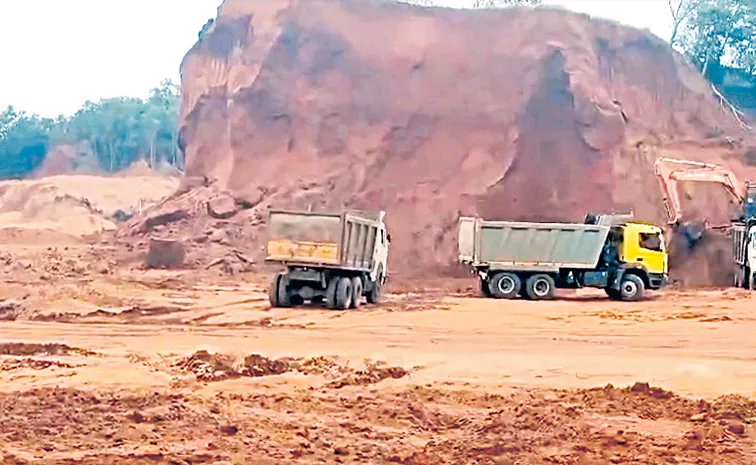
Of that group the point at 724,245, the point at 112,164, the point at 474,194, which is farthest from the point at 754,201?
the point at 112,164

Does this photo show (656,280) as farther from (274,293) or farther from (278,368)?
(278,368)

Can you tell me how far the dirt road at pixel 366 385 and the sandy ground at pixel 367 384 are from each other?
31 mm

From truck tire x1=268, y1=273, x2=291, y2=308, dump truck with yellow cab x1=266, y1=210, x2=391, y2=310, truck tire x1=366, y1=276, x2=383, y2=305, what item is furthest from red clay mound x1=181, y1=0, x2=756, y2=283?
truck tire x1=268, y1=273, x2=291, y2=308

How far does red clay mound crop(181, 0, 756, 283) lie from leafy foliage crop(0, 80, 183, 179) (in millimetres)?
41014

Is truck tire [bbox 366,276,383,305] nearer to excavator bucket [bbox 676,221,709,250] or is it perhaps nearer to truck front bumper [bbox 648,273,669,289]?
truck front bumper [bbox 648,273,669,289]

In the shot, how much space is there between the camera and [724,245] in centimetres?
3475

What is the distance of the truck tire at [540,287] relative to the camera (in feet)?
90.1

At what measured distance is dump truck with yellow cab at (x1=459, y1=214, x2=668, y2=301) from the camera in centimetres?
2734

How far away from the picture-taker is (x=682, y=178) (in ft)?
111

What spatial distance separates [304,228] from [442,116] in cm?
1842

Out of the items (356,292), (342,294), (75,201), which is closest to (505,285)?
(356,292)

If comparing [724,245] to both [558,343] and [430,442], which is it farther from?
[430,442]

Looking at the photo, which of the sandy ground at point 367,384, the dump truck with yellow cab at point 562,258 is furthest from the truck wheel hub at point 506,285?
the sandy ground at point 367,384

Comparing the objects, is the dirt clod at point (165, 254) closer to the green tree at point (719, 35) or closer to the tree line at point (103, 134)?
the green tree at point (719, 35)
